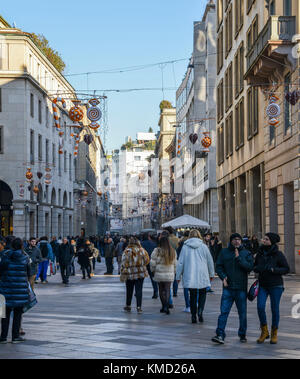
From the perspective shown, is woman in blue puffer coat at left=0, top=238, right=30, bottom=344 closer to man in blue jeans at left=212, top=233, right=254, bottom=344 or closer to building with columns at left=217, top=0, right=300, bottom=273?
man in blue jeans at left=212, top=233, right=254, bottom=344

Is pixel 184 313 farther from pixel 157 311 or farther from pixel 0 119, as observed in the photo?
pixel 0 119

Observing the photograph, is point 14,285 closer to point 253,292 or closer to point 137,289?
point 253,292

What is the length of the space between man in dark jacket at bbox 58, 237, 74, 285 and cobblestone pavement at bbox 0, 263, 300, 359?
23.1 feet

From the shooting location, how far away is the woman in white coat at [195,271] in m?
14.1

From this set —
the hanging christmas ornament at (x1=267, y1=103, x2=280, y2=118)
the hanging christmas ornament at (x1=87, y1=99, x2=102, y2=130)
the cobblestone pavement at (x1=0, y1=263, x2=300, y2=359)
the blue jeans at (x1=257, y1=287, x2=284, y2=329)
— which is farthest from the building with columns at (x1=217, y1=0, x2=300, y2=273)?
the blue jeans at (x1=257, y1=287, x2=284, y2=329)

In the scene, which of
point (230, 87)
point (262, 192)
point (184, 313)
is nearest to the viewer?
point (184, 313)

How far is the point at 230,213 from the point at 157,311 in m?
27.2

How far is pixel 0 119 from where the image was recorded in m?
53.1

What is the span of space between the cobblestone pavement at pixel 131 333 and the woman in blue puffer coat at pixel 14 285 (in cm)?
41

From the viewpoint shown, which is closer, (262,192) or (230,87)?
(262,192)

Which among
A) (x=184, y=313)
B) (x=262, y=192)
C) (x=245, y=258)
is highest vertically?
(x=262, y=192)

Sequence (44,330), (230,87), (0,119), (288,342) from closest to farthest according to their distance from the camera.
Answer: (288,342) → (44,330) → (230,87) → (0,119)

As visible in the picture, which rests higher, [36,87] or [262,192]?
[36,87]

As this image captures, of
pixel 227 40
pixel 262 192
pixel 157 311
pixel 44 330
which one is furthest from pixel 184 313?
→ pixel 227 40
